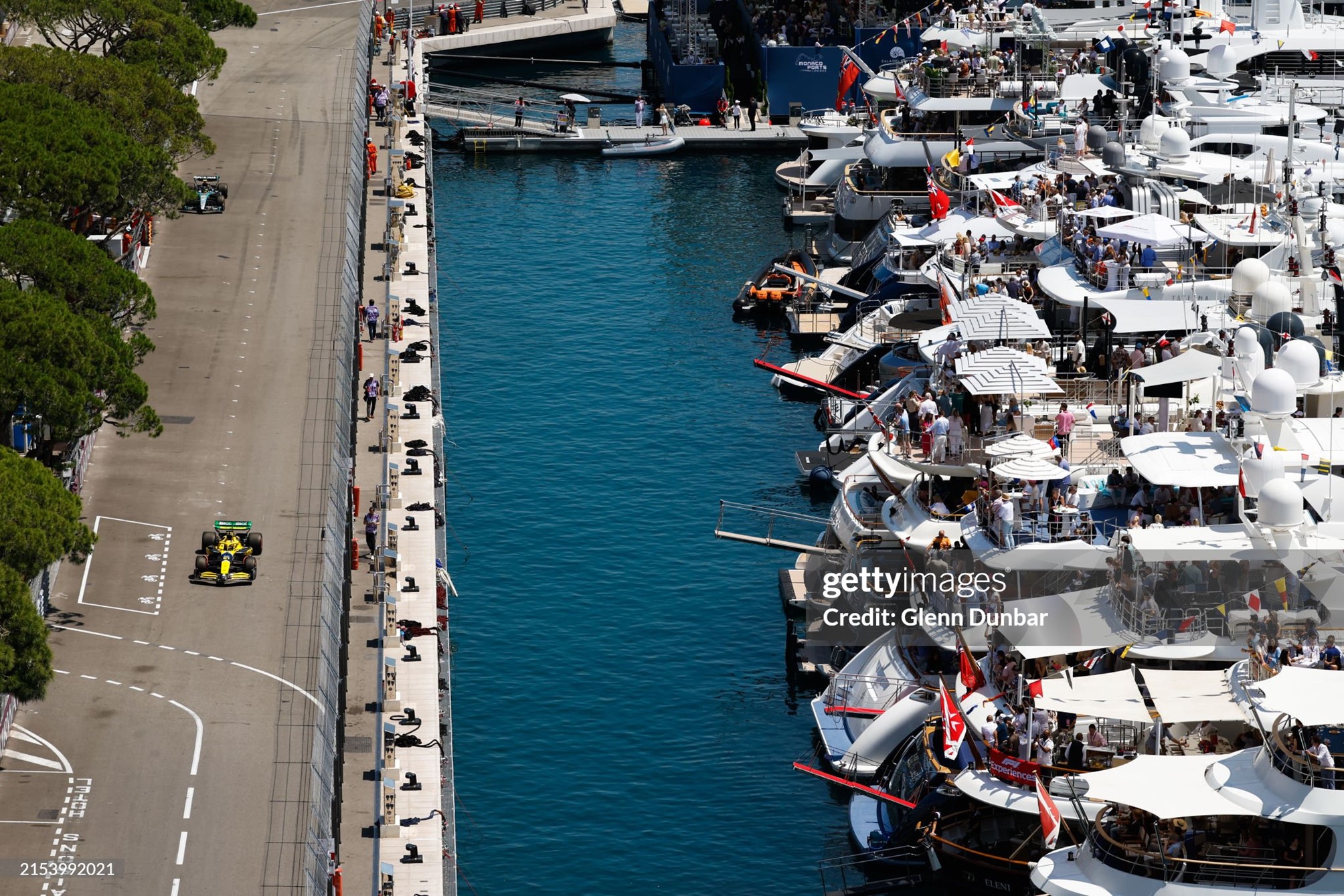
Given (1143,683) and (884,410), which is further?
(884,410)

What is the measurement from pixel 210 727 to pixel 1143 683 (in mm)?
26862

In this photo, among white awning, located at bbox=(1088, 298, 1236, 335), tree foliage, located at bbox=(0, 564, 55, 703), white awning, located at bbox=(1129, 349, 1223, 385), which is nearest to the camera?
tree foliage, located at bbox=(0, 564, 55, 703)

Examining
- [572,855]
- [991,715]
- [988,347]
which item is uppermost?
[988,347]

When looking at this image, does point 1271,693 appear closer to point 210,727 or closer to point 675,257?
point 210,727

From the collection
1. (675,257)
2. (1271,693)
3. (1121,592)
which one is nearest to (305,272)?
(675,257)

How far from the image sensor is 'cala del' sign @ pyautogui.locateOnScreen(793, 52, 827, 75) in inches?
6068

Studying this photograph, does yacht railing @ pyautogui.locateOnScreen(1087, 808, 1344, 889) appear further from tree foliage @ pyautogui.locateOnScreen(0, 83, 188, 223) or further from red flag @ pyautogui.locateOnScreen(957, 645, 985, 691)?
Result: tree foliage @ pyautogui.locateOnScreen(0, 83, 188, 223)

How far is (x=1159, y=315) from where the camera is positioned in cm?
8956

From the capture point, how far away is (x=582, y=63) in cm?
17738

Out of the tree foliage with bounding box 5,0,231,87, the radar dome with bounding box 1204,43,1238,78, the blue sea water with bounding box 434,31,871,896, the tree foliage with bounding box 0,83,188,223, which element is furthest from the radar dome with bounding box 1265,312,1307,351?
the tree foliage with bounding box 5,0,231,87

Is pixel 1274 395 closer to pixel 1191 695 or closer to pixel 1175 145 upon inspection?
pixel 1191 695

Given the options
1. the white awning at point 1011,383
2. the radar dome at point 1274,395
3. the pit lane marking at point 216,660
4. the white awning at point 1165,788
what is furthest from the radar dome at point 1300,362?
the pit lane marking at point 216,660

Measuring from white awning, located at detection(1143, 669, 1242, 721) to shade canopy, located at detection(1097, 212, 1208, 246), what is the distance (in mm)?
32621

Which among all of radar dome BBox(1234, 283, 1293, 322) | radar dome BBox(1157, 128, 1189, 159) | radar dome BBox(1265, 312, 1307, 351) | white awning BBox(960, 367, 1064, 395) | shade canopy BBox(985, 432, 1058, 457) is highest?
radar dome BBox(1157, 128, 1189, 159)
